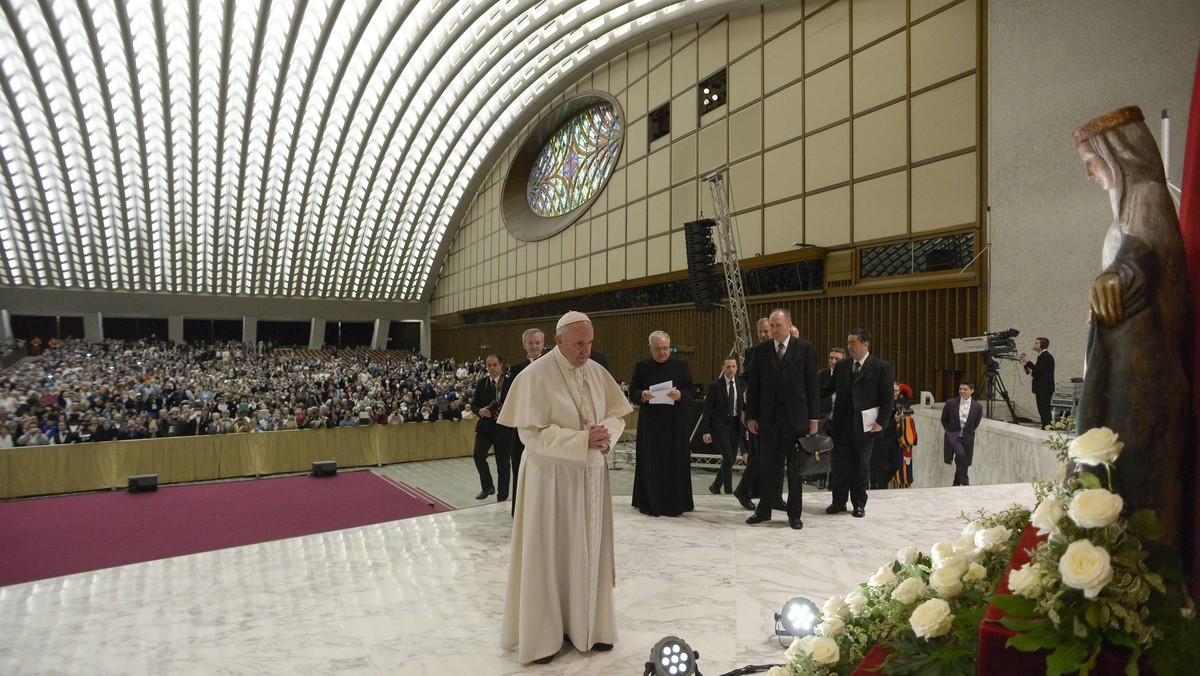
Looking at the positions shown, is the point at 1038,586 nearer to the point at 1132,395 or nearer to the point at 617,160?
the point at 1132,395

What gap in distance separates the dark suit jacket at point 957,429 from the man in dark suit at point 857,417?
255cm

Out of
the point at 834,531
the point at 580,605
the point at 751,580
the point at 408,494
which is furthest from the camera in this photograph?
the point at 408,494

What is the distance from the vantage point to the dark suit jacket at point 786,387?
16.9 ft

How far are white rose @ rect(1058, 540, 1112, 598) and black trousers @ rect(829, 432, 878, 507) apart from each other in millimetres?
4549

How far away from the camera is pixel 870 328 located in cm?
1205

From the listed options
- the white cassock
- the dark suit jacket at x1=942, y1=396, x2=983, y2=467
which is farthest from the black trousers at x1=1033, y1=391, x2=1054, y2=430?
the white cassock

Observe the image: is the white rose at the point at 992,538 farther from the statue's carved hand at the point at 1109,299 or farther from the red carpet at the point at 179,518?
the red carpet at the point at 179,518

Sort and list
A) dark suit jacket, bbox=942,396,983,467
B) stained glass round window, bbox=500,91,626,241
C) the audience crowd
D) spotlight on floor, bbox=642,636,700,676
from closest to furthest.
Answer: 1. spotlight on floor, bbox=642,636,700,676
2. dark suit jacket, bbox=942,396,983,467
3. the audience crowd
4. stained glass round window, bbox=500,91,626,241

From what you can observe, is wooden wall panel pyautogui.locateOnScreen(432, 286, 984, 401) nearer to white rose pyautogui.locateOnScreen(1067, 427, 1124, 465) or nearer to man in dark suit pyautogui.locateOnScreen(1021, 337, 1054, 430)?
man in dark suit pyautogui.locateOnScreen(1021, 337, 1054, 430)

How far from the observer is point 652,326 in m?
18.8

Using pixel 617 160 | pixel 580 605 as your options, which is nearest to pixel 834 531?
pixel 580 605

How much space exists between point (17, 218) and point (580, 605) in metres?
38.2

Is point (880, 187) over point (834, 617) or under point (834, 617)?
over

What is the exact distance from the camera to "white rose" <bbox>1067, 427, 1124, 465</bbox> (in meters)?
1.17
